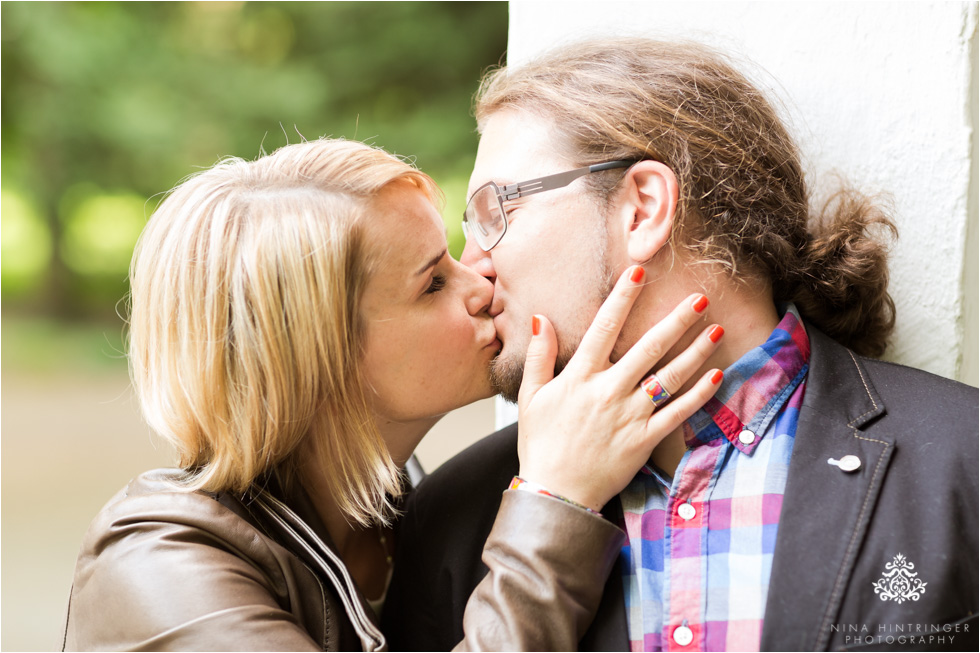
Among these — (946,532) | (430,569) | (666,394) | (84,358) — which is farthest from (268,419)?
(84,358)

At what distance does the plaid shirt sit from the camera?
5.25 ft

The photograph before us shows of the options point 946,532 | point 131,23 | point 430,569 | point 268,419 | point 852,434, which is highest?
point 131,23

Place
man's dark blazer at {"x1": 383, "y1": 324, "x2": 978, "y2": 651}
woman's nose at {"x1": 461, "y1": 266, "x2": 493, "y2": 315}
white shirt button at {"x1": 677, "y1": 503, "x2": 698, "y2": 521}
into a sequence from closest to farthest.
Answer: man's dark blazer at {"x1": 383, "y1": 324, "x2": 978, "y2": 651} < white shirt button at {"x1": 677, "y1": 503, "x2": 698, "y2": 521} < woman's nose at {"x1": 461, "y1": 266, "x2": 493, "y2": 315}

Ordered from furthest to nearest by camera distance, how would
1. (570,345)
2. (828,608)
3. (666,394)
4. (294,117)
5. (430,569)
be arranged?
1. (294,117)
2. (430,569)
3. (570,345)
4. (666,394)
5. (828,608)

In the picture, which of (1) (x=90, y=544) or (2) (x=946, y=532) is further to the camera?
(1) (x=90, y=544)

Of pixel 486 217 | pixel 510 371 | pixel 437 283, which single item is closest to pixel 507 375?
pixel 510 371

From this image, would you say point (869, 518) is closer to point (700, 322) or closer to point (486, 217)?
point (700, 322)

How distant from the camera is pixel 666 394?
176cm

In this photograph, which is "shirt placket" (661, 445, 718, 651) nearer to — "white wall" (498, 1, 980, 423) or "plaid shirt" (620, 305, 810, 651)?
"plaid shirt" (620, 305, 810, 651)

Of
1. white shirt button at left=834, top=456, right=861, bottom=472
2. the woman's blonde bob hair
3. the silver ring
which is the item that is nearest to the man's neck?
the silver ring

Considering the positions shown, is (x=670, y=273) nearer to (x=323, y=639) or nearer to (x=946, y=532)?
(x=946, y=532)

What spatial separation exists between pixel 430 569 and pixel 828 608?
0.92 metres

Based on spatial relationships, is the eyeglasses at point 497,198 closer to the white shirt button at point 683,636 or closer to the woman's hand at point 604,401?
the woman's hand at point 604,401

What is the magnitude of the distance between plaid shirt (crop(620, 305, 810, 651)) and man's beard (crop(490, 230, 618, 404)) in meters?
0.31
